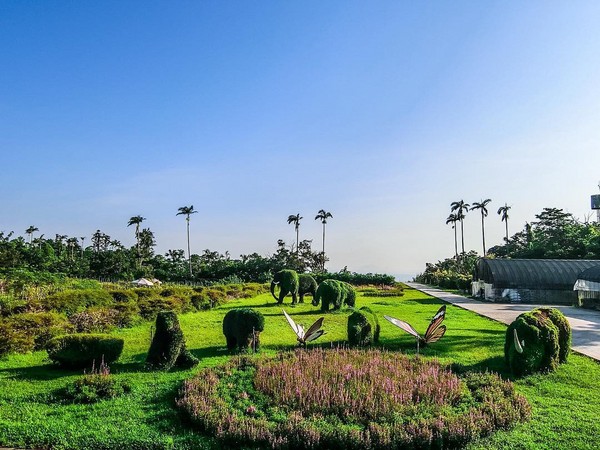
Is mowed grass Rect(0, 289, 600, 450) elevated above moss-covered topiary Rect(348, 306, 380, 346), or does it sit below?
below

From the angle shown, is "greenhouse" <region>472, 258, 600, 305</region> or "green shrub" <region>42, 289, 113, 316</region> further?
"greenhouse" <region>472, 258, 600, 305</region>

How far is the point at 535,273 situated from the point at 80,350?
1132 inches

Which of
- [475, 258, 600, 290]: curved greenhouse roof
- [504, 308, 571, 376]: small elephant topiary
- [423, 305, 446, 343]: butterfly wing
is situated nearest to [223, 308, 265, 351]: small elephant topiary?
[423, 305, 446, 343]: butterfly wing

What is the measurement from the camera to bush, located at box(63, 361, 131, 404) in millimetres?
7695

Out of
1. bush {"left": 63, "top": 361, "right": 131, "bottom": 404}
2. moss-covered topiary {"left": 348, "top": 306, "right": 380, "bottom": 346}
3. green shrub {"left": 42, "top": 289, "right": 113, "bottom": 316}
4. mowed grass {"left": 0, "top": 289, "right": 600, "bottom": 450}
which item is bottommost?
mowed grass {"left": 0, "top": 289, "right": 600, "bottom": 450}

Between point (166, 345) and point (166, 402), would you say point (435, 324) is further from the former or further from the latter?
point (166, 402)

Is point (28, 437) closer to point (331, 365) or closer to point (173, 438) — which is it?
point (173, 438)

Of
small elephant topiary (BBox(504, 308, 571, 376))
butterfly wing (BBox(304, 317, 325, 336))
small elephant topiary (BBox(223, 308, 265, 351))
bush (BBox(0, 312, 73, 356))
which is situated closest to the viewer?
small elephant topiary (BBox(504, 308, 571, 376))

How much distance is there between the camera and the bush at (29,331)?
11.6 meters

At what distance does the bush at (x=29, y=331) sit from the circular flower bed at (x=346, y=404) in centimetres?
606

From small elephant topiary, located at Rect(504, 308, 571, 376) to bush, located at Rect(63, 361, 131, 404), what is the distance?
816cm

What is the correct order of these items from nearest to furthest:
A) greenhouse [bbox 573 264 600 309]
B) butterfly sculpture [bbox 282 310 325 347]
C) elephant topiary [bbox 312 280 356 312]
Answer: butterfly sculpture [bbox 282 310 325 347], elephant topiary [bbox 312 280 356 312], greenhouse [bbox 573 264 600 309]

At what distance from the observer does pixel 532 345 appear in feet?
Answer: 31.8

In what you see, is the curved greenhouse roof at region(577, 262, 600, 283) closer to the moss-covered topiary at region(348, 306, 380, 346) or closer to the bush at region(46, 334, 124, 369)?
the moss-covered topiary at region(348, 306, 380, 346)
